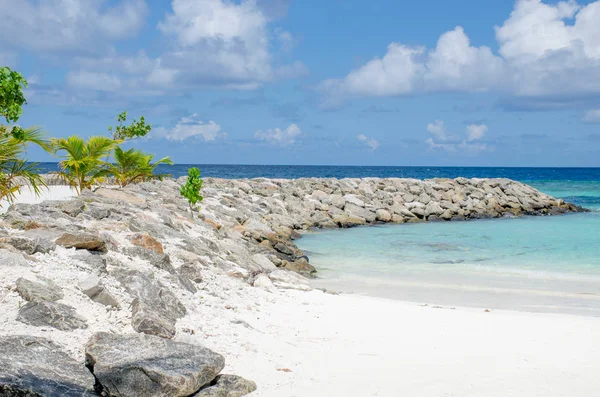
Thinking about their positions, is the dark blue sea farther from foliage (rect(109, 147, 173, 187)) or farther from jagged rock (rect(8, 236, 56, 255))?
jagged rock (rect(8, 236, 56, 255))

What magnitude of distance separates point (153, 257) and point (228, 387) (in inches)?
128

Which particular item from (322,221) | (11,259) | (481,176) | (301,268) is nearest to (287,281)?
(301,268)

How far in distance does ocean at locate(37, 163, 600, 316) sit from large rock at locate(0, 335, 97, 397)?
6.27m

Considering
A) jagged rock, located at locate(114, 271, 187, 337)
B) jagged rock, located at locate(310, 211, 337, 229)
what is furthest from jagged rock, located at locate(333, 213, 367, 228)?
jagged rock, located at locate(114, 271, 187, 337)

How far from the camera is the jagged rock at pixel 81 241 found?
680cm

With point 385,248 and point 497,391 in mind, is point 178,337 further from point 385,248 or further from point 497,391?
point 385,248

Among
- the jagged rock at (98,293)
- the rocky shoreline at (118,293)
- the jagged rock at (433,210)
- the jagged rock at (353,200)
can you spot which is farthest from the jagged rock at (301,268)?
the jagged rock at (433,210)

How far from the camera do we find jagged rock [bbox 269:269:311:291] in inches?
353

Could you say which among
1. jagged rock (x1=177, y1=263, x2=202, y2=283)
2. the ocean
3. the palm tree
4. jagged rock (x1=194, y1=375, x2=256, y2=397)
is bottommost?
the ocean

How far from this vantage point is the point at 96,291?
5.75 metres

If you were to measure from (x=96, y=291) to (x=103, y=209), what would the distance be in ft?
14.3

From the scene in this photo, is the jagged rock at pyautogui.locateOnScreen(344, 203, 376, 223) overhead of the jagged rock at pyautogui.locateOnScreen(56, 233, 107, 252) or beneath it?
beneath

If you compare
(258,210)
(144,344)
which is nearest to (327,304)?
(144,344)

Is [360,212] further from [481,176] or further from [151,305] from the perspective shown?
[481,176]
